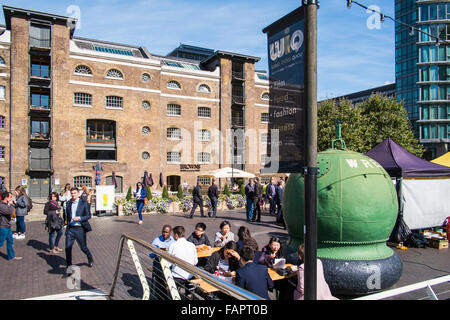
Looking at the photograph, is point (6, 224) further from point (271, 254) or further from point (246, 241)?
point (271, 254)

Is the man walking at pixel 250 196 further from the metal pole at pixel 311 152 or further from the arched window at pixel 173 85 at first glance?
the arched window at pixel 173 85

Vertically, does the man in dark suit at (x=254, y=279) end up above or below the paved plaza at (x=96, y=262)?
above

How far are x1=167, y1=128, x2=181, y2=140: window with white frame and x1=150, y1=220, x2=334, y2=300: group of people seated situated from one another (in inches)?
1178

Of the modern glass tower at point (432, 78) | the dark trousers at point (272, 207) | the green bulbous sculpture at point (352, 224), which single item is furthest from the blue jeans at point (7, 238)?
the modern glass tower at point (432, 78)

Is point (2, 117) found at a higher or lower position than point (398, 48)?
lower

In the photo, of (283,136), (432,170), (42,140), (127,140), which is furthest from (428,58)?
(283,136)

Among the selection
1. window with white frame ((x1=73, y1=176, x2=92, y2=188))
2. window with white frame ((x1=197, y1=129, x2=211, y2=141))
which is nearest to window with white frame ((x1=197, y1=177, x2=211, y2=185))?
window with white frame ((x1=197, y1=129, x2=211, y2=141))

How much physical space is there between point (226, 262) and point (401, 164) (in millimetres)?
7348

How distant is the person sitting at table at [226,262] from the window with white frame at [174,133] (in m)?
31.3

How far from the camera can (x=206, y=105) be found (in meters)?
38.4

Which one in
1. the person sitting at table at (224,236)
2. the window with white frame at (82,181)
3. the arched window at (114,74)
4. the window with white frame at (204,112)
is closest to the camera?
the person sitting at table at (224,236)

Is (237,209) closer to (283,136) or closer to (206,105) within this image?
(283,136)

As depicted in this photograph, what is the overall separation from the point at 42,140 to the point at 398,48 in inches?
2435

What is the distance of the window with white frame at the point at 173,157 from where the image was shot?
3641 centimetres
